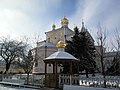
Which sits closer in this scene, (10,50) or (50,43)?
(10,50)

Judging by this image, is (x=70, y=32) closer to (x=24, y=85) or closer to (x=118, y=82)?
Result: (x=24, y=85)

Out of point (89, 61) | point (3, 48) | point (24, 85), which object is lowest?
point (24, 85)

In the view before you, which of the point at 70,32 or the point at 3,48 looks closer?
the point at 3,48

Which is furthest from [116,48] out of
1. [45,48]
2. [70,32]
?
[70,32]

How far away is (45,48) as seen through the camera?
114 ft

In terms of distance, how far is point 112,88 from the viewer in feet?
35.4

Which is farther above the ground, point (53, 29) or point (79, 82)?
point (53, 29)

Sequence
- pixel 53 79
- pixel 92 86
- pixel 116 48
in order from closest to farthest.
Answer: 1. pixel 92 86
2. pixel 53 79
3. pixel 116 48

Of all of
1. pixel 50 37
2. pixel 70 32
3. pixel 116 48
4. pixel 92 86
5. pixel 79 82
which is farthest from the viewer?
pixel 50 37

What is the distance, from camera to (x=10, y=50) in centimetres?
3162

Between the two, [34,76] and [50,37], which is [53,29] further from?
[34,76]

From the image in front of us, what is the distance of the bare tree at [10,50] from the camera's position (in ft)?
103

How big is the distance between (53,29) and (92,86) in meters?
35.2

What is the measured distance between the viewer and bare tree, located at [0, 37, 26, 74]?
31516mm
